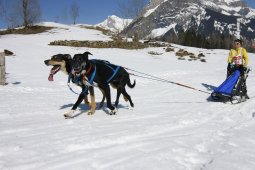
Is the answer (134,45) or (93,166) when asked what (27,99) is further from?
(134,45)

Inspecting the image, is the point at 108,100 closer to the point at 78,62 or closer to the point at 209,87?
the point at 78,62

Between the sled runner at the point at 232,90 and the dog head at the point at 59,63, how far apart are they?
4448 millimetres

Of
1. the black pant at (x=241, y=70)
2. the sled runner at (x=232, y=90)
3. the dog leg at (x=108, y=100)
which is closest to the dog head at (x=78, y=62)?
the dog leg at (x=108, y=100)

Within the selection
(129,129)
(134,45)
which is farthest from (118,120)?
(134,45)

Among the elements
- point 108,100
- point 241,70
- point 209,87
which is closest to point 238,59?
point 241,70

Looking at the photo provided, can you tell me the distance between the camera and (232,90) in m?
9.06

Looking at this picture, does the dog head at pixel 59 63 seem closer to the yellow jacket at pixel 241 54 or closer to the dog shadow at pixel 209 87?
the yellow jacket at pixel 241 54

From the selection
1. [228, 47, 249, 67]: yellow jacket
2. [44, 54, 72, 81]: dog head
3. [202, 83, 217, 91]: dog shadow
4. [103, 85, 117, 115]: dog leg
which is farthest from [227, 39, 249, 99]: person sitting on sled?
[44, 54, 72, 81]: dog head

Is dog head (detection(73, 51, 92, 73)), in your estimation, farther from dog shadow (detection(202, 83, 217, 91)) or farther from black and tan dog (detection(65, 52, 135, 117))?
dog shadow (detection(202, 83, 217, 91))

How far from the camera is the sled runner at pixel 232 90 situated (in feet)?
29.5

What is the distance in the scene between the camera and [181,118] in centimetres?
680

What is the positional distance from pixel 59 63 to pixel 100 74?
36.9 inches

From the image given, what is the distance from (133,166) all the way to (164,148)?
0.83 m

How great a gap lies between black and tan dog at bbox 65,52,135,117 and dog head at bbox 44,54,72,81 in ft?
1.05
